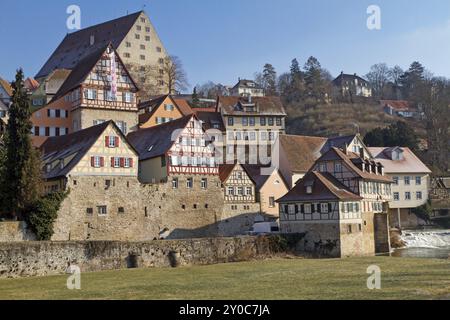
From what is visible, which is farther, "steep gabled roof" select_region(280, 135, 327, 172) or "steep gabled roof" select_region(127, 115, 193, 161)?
"steep gabled roof" select_region(280, 135, 327, 172)

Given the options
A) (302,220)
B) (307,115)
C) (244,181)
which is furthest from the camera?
(307,115)

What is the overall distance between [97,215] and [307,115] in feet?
216

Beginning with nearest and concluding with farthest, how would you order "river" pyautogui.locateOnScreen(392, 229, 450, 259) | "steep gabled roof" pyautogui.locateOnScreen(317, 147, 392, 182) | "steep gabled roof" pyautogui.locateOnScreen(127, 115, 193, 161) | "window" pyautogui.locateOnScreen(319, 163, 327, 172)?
"steep gabled roof" pyautogui.locateOnScreen(317, 147, 392, 182)
"steep gabled roof" pyautogui.locateOnScreen(127, 115, 193, 161)
"window" pyautogui.locateOnScreen(319, 163, 327, 172)
"river" pyautogui.locateOnScreen(392, 229, 450, 259)

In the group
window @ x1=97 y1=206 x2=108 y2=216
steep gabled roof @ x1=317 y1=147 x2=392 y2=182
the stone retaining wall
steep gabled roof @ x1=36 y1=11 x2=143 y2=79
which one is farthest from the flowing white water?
steep gabled roof @ x1=36 y1=11 x2=143 y2=79

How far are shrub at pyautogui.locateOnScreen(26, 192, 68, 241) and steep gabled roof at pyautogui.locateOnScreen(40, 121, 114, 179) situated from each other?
2.68 m

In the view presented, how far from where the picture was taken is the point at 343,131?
9481 cm

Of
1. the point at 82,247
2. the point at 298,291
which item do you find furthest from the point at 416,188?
the point at 298,291

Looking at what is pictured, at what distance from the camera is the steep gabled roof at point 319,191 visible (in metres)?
44.4

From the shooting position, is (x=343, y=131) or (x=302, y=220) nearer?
(x=302, y=220)

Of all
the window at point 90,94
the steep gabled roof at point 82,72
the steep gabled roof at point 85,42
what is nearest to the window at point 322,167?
the steep gabled roof at point 82,72

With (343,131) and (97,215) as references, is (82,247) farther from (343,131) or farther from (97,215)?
(343,131)

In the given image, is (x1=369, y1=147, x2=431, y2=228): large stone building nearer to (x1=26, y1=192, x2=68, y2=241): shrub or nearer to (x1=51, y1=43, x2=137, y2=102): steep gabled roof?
(x1=51, y1=43, x2=137, y2=102): steep gabled roof

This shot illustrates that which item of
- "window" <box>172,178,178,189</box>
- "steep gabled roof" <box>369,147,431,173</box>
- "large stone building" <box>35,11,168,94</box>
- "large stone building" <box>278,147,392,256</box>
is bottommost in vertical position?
"large stone building" <box>278,147,392,256</box>

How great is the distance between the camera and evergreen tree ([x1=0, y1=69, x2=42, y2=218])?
125 ft
